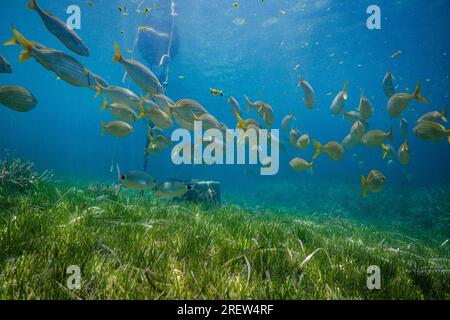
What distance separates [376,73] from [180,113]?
45.1 metres

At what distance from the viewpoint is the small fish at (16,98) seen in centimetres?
437

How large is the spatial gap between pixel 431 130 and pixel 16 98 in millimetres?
8406

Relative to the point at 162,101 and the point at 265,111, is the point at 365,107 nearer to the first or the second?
the point at 265,111

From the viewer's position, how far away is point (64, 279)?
85.8 inches

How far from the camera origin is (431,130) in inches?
225

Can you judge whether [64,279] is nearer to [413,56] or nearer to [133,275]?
[133,275]

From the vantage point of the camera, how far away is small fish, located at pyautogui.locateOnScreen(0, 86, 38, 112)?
437 cm

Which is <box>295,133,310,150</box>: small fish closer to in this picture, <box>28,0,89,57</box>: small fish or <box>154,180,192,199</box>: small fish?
<box>154,180,192,199</box>: small fish

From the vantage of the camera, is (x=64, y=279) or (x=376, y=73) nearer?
(x=64, y=279)

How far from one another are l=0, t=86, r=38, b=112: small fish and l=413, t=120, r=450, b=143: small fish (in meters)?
8.06

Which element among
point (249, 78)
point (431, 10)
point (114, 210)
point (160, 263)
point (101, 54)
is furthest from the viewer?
point (249, 78)

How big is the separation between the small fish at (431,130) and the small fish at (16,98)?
8.06 metres
